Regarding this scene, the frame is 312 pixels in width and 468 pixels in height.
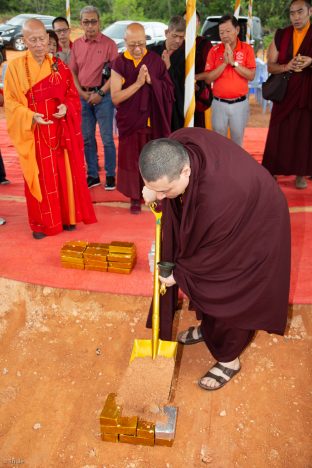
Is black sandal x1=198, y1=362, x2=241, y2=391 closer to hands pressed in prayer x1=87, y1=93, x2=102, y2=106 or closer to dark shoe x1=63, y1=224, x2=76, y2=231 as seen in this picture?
dark shoe x1=63, y1=224, x2=76, y2=231

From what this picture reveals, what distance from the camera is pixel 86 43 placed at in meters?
4.74

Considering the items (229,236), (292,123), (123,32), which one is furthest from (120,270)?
(123,32)

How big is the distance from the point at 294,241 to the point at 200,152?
7.47 feet

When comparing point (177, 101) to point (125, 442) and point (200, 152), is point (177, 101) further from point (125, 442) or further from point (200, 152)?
point (125, 442)

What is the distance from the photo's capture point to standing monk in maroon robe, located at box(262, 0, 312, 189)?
174 inches

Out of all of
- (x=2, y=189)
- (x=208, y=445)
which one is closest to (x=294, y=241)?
(x=208, y=445)

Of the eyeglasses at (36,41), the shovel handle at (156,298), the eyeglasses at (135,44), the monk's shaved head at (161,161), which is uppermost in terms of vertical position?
the eyeglasses at (36,41)

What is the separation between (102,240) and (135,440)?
2.02 m

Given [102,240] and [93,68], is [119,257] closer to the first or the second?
[102,240]

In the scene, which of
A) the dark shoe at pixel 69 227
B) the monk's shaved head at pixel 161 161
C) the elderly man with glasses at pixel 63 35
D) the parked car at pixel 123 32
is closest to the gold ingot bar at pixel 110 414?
the monk's shaved head at pixel 161 161

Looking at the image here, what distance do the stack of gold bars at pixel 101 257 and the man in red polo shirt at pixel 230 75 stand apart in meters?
2.03

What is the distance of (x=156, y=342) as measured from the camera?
96.3 inches

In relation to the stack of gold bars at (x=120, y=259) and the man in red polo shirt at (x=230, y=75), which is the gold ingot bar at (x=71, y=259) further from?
the man in red polo shirt at (x=230, y=75)

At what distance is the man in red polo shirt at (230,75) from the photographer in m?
4.39
